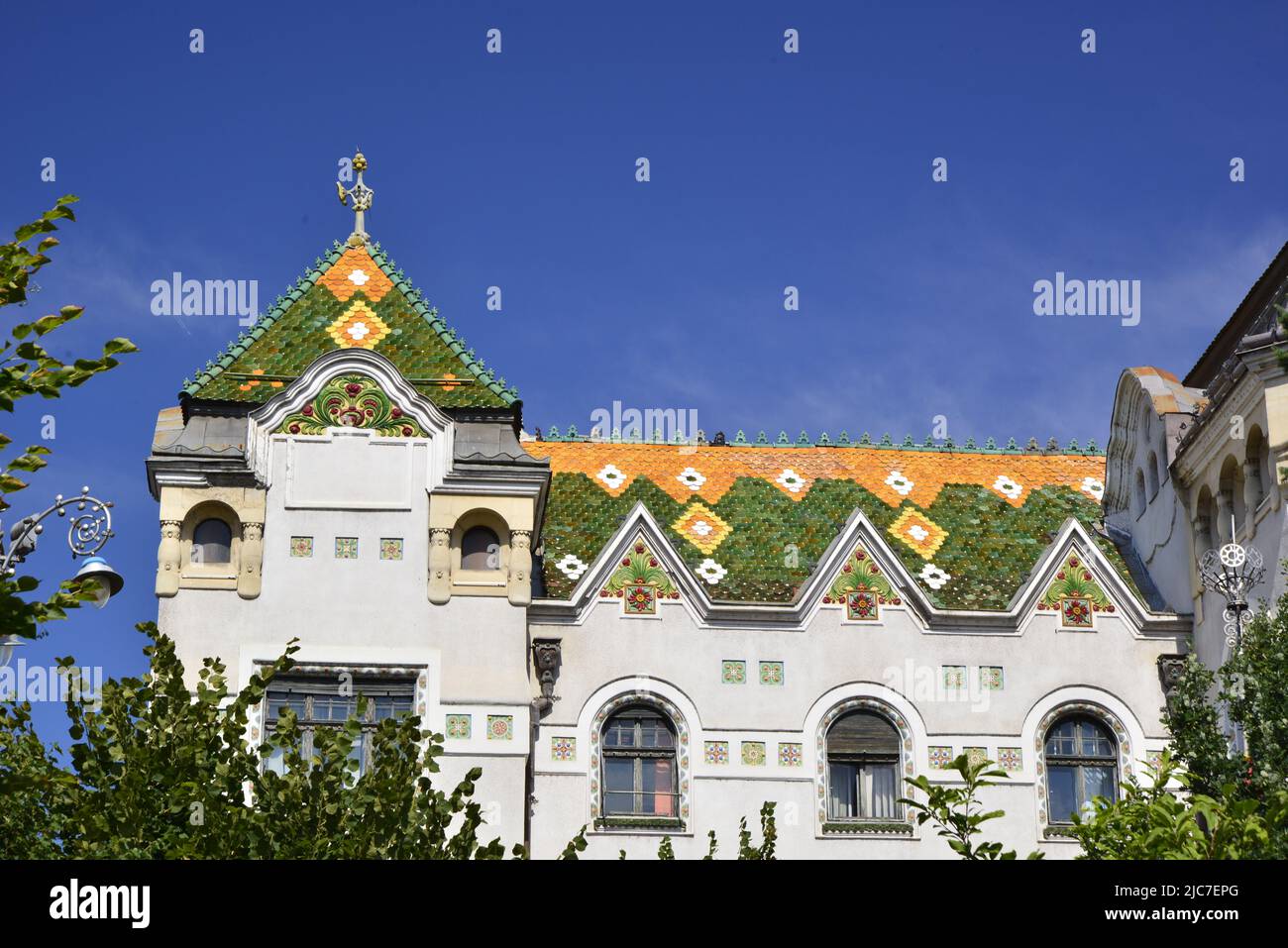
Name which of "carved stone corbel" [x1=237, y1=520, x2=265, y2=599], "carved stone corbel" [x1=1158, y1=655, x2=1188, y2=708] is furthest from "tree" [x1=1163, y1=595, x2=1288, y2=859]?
"carved stone corbel" [x1=237, y1=520, x2=265, y2=599]

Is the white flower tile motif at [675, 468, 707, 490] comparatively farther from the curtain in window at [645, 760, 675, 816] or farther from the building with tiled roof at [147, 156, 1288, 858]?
the curtain in window at [645, 760, 675, 816]

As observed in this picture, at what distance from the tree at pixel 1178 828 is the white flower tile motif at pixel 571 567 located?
32.4 feet

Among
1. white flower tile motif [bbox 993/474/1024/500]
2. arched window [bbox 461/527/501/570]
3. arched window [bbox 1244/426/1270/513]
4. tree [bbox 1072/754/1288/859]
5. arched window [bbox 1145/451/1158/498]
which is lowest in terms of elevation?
tree [bbox 1072/754/1288/859]

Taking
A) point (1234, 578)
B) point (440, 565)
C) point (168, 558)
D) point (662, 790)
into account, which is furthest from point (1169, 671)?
point (168, 558)

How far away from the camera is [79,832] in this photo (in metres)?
21.0

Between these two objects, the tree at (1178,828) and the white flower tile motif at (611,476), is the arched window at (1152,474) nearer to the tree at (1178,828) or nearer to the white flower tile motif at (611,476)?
the white flower tile motif at (611,476)

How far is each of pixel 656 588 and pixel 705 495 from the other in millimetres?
3242

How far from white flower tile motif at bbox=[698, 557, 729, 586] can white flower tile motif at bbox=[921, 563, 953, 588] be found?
261 centimetres

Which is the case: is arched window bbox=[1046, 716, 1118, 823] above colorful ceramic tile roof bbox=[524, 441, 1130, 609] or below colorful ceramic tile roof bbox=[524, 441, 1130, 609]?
below

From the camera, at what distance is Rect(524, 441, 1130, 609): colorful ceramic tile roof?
96.2 ft

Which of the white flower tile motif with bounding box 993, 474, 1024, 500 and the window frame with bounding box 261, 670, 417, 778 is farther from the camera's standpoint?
the white flower tile motif with bounding box 993, 474, 1024, 500

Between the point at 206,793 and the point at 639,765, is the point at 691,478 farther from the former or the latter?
the point at 206,793
